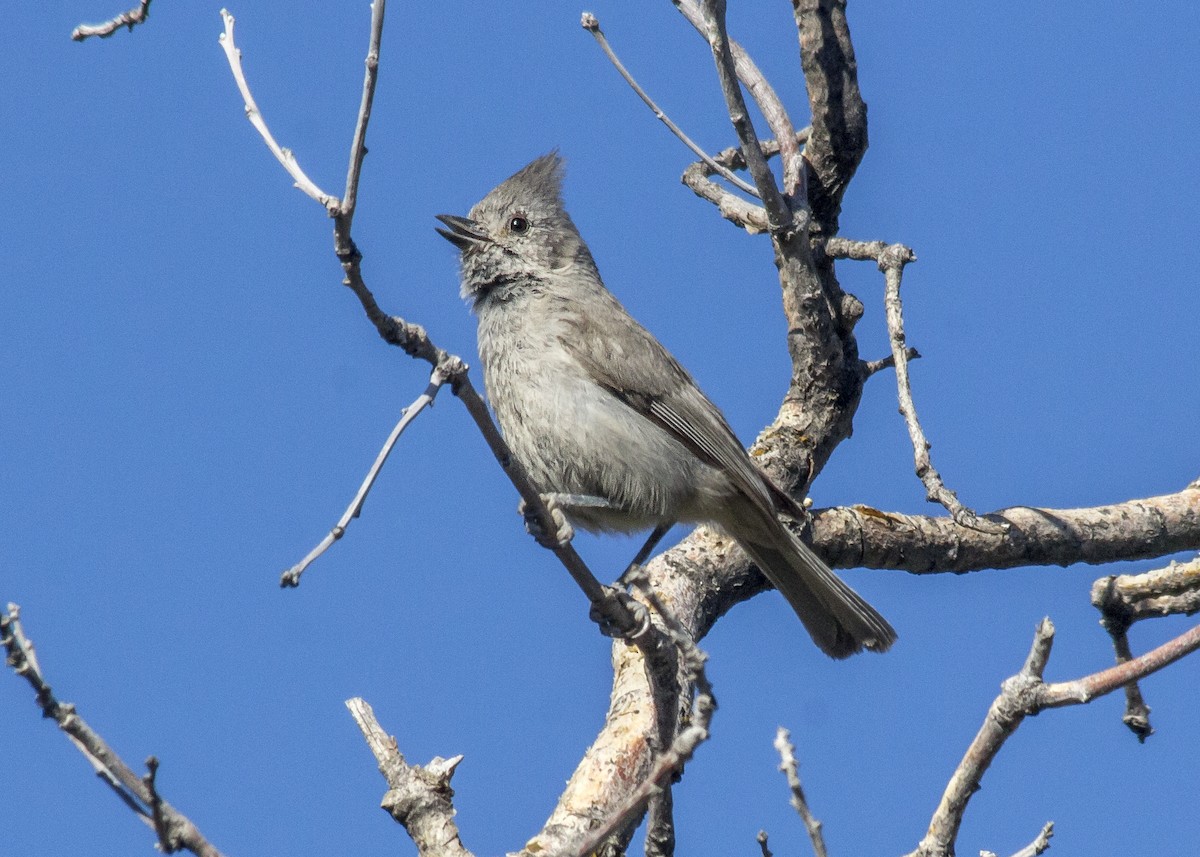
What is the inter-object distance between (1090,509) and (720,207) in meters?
2.43

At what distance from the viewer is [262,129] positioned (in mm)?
3414

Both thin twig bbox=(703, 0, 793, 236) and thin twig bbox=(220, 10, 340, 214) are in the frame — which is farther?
thin twig bbox=(703, 0, 793, 236)

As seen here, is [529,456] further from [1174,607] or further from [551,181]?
[1174,607]

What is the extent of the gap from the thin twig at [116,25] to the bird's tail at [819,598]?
128 inches

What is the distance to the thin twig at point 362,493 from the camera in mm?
3072

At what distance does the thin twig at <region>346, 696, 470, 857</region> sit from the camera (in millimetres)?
4277

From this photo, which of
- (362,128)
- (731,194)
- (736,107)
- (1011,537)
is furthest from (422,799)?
(731,194)

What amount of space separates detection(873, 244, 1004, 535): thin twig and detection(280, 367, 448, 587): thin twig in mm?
2159

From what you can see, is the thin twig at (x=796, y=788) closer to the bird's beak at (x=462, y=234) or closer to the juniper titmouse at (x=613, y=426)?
the juniper titmouse at (x=613, y=426)

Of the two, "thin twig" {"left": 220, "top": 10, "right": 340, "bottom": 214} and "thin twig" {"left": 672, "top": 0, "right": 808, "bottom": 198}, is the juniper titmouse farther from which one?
"thin twig" {"left": 220, "top": 10, "right": 340, "bottom": 214}

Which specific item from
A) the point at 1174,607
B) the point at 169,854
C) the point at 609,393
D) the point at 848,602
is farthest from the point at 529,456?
the point at 169,854

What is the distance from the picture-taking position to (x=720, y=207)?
23.1 feet

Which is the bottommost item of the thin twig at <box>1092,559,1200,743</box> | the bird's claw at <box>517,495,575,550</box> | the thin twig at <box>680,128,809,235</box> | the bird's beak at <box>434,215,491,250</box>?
the thin twig at <box>1092,559,1200,743</box>

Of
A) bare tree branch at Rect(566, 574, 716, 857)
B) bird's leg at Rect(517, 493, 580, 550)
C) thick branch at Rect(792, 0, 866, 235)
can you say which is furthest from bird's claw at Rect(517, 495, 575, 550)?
thick branch at Rect(792, 0, 866, 235)
